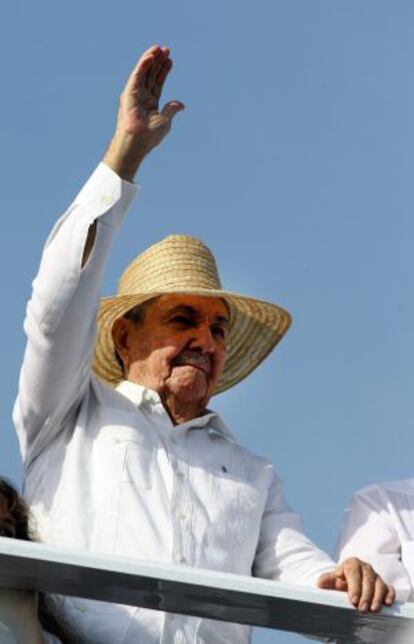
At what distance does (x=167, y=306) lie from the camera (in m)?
4.55

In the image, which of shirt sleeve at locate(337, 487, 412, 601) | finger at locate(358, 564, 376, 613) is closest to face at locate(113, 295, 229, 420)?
shirt sleeve at locate(337, 487, 412, 601)

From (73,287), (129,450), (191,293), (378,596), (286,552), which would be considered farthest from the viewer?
(191,293)

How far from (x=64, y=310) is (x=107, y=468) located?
424mm

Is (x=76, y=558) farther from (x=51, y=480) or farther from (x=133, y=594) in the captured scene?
(x=51, y=480)

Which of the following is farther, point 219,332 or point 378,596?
point 219,332

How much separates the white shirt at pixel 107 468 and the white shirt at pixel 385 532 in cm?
20

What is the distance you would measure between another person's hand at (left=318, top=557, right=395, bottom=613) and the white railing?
0.02 meters

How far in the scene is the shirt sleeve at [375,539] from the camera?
13.8ft

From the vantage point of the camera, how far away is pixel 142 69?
4.12m

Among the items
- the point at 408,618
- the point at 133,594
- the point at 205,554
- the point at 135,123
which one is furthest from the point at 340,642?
the point at 135,123

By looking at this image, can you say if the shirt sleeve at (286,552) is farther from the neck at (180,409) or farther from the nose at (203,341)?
the nose at (203,341)

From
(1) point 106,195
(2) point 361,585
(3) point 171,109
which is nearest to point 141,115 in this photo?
(3) point 171,109

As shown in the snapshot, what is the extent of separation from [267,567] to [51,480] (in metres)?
0.65

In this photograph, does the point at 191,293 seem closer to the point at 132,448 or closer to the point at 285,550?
the point at 132,448
